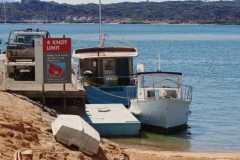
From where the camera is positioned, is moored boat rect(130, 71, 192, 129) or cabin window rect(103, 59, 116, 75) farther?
cabin window rect(103, 59, 116, 75)

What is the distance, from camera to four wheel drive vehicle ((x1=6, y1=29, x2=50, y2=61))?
2870cm

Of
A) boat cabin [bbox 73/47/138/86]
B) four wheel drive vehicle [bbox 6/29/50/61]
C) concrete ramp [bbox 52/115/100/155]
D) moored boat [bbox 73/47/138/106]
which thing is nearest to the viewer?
concrete ramp [bbox 52/115/100/155]

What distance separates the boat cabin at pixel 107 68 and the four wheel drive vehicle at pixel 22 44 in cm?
202

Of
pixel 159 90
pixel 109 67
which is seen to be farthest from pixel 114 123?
pixel 109 67

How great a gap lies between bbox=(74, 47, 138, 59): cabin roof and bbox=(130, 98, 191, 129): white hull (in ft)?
15.6

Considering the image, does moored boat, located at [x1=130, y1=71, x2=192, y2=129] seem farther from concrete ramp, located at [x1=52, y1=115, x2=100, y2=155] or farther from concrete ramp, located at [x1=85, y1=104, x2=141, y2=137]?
concrete ramp, located at [x1=52, y1=115, x2=100, y2=155]

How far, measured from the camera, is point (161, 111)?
2508 centimetres

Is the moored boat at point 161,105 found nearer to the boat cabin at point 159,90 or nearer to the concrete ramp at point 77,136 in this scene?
the boat cabin at point 159,90

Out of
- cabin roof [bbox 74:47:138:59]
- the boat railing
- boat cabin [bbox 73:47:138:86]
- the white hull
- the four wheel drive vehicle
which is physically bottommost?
the white hull

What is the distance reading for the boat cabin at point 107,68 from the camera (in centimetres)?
2995

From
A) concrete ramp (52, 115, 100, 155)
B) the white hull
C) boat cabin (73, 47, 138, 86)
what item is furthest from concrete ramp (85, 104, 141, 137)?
concrete ramp (52, 115, 100, 155)

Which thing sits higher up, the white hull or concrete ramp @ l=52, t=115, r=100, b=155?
concrete ramp @ l=52, t=115, r=100, b=155

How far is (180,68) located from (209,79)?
9445 mm

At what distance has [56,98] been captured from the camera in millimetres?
22969
